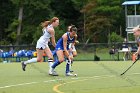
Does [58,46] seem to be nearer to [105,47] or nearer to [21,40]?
[105,47]

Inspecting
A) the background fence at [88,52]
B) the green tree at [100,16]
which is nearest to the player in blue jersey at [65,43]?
the background fence at [88,52]

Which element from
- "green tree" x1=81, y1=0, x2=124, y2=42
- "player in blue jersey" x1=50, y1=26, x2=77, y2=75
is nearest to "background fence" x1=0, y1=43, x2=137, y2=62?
"player in blue jersey" x1=50, y1=26, x2=77, y2=75

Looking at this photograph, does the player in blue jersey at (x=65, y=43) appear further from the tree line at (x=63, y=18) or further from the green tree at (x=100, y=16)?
the green tree at (x=100, y=16)

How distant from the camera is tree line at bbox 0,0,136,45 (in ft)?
212

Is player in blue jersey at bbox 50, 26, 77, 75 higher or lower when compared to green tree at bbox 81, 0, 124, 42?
lower

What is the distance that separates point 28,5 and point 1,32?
6.66 m

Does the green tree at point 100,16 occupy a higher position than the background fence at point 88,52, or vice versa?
the green tree at point 100,16

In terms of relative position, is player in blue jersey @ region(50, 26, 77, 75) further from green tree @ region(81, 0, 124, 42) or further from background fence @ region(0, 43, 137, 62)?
green tree @ region(81, 0, 124, 42)

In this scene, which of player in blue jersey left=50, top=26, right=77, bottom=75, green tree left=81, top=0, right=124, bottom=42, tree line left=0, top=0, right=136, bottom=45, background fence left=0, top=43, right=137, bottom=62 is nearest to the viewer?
player in blue jersey left=50, top=26, right=77, bottom=75

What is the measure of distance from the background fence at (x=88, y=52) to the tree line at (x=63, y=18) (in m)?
22.1

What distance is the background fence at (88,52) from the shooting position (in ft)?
119

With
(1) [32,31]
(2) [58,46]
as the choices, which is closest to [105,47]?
(2) [58,46]

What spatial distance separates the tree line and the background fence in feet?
72.4

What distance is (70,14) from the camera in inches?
2859
